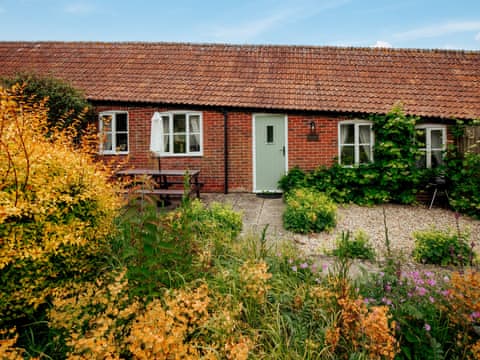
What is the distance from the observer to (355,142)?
37.6ft

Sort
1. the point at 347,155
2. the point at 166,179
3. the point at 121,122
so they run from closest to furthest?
1. the point at 166,179
2. the point at 347,155
3. the point at 121,122

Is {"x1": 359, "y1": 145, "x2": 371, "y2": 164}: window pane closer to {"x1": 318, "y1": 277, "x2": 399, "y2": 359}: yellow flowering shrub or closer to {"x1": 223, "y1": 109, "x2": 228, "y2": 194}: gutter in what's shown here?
{"x1": 223, "y1": 109, "x2": 228, "y2": 194}: gutter

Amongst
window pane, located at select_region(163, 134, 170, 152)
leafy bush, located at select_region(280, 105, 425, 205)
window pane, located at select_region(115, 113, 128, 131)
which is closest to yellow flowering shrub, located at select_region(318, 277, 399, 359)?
leafy bush, located at select_region(280, 105, 425, 205)

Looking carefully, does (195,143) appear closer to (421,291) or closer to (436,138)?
(436,138)

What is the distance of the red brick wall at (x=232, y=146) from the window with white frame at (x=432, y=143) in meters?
2.95

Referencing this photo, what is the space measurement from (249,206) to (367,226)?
3411mm

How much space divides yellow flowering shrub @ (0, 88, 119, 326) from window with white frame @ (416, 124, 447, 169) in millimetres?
10925

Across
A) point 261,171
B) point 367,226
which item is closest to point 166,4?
point 261,171

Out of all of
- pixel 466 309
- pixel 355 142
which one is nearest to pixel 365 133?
pixel 355 142

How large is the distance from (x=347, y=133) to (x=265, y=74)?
403 centimetres

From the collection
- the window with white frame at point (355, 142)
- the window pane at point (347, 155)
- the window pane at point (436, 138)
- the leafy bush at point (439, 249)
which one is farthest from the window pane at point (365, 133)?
the leafy bush at point (439, 249)

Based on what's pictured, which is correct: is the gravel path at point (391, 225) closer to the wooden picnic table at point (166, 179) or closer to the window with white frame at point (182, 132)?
the wooden picnic table at point (166, 179)

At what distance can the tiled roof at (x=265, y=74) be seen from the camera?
11.6 m

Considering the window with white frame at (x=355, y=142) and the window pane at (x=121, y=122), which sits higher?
the window pane at (x=121, y=122)
